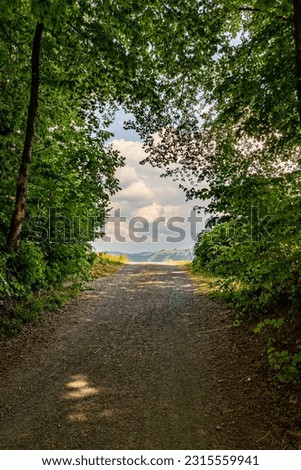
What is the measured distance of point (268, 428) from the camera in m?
4.14

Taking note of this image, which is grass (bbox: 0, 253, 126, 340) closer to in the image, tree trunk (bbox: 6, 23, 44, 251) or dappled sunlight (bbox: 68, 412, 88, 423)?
tree trunk (bbox: 6, 23, 44, 251)

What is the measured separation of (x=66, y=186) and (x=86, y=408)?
661 centimetres

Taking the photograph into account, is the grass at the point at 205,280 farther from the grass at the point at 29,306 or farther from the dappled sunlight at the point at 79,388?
the dappled sunlight at the point at 79,388

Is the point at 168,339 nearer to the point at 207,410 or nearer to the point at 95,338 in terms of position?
the point at 95,338

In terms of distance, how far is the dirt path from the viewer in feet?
13.2

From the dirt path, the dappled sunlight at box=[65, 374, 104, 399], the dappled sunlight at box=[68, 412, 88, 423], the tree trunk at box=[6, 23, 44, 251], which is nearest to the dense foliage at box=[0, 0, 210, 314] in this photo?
the tree trunk at box=[6, 23, 44, 251]

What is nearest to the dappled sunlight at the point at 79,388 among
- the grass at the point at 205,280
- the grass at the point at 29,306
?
the grass at the point at 29,306

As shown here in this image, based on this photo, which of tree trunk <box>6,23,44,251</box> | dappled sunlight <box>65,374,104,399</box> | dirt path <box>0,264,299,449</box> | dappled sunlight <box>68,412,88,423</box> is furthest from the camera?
tree trunk <box>6,23,44,251</box>

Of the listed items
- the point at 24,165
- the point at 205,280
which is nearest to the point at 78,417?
the point at 24,165

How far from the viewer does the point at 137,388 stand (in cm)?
537

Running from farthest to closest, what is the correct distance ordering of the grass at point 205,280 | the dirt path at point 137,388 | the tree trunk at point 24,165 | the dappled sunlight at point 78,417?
the grass at point 205,280
the tree trunk at point 24,165
the dappled sunlight at point 78,417
the dirt path at point 137,388

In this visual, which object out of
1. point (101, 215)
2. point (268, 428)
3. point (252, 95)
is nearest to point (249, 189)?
point (252, 95)

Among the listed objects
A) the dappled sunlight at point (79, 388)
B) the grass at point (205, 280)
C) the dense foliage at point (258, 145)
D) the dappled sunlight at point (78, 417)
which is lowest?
the dappled sunlight at point (79, 388)

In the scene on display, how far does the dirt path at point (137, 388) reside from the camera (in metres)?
4.04
